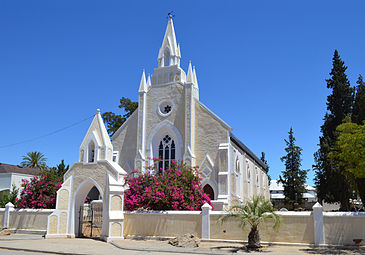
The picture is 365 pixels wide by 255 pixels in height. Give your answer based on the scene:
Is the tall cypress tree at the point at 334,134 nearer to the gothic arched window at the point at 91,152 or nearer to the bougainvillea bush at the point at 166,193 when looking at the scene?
the bougainvillea bush at the point at 166,193

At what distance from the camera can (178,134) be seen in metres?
31.4

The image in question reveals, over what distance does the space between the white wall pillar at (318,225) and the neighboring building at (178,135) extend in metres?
11.4

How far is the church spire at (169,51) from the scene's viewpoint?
3441 cm

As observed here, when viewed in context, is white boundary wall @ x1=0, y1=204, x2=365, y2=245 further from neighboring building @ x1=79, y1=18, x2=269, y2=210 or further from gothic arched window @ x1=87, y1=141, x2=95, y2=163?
neighboring building @ x1=79, y1=18, x2=269, y2=210

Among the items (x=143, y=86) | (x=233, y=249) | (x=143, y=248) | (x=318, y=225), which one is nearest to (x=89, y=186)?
(x=143, y=248)

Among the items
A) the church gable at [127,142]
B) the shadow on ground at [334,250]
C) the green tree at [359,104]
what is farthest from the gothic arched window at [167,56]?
the shadow on ground at [334,250]

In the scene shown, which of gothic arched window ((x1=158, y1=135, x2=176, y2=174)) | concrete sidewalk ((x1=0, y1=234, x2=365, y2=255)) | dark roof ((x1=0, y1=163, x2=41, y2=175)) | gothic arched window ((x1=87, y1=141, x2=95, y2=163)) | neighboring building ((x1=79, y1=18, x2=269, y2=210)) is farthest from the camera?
dark roof ((x1=0, y1=163, x2=41, y2=175))

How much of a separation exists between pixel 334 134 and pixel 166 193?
850 inches

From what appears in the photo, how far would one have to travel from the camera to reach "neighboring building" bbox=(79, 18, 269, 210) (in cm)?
2938

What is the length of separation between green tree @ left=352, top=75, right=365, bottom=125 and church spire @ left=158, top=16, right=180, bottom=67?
678 inches

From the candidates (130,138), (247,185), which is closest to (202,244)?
(130,138)

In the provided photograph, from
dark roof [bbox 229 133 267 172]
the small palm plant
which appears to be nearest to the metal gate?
the small palm plant

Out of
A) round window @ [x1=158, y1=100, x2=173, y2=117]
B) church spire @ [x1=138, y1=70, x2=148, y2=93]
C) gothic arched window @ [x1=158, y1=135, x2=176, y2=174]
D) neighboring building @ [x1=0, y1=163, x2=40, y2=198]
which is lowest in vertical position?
neighboring building @ [x1=0, y1=163, x2=40, y2=198]

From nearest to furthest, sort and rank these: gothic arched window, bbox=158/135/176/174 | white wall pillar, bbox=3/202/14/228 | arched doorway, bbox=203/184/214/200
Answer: white wall pillar, bbox=3/202/14/228 < arched doorway, bbox=203/184/214/200 < gothic arched window, bbox=158/135/176/174
